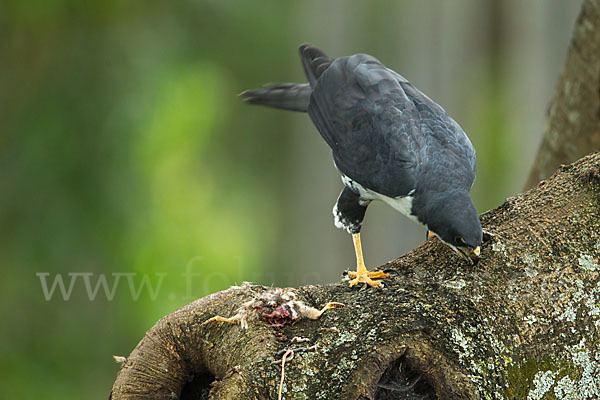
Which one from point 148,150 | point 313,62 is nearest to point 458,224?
point 313,62

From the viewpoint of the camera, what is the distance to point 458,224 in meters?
2.61

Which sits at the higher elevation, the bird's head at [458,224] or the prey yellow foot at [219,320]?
the bird's head at [458,224]

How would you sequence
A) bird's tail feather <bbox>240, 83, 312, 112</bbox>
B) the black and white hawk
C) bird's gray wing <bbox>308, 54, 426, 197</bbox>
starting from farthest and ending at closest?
bird's tail feather <bbox>240, 83, 312, 112</bbox>
bird's gray wing <bbox>308, 54, 426, 197</bbox>
the black and white hawk

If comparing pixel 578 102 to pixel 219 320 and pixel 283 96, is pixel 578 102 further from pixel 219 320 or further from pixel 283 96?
pixel 219 320

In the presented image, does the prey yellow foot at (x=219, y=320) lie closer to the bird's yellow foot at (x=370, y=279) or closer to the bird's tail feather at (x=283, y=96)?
the bird's yellow foot at (x=370, y=279)

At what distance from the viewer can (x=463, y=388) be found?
6.46 ft

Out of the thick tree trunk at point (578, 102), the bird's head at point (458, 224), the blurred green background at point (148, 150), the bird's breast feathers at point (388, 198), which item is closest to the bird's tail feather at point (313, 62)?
the bird's breast feathers at point (388, 198)

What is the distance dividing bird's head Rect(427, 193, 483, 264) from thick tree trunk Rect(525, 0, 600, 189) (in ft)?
4.98

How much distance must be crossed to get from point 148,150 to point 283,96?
107 inches

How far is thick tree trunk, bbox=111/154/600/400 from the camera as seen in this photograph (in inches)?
78.5

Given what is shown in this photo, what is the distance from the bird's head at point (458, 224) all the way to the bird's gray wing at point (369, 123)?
249mm

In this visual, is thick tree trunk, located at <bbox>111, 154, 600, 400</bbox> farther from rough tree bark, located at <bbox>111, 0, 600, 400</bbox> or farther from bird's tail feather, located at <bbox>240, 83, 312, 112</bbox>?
bird's tail feather, located at <bbox>240, 83, 312, 112</bbox>

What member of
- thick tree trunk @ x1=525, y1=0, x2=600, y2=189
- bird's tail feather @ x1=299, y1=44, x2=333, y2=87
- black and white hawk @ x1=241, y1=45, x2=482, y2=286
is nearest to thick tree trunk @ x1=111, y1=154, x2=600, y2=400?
black and white hawk @ x1=241, y1=45, x2=482, y2=286

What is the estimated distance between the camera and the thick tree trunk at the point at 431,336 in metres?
2.00
